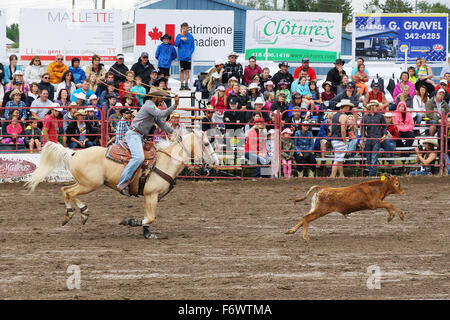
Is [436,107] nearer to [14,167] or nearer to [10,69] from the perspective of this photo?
[14,167]

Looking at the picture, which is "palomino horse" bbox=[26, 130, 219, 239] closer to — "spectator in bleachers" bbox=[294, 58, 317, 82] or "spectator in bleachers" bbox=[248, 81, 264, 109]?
"spectator in bleachers" bbox=[248, 81, 264, 109]

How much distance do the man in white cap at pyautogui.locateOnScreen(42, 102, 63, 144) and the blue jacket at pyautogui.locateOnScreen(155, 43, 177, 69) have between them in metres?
3.83

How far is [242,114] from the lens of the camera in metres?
17.5

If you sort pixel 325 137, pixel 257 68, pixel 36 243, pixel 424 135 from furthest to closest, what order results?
pixel 257 68
pixel 424 135
pixel 325 137
pixel 36 243

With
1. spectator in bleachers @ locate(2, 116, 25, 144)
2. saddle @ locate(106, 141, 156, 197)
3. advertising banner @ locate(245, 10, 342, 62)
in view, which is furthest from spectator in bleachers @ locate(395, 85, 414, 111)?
saddle @ locate(106, 141, 156, 197)

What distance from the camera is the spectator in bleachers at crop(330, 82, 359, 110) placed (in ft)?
60.2

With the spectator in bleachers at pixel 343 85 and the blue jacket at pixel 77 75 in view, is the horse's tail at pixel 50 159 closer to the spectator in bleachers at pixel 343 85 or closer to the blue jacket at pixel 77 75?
the blue jacket at pixel 77 75

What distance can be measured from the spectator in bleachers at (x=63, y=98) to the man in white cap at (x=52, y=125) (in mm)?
255

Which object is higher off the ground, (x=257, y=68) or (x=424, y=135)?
(x=257, y=68)

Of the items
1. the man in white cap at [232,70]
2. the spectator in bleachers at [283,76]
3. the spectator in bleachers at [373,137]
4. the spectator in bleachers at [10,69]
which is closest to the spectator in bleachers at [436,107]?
the spectator in bleachers at [373,137]

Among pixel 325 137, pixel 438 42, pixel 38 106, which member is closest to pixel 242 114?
pixel 325 137

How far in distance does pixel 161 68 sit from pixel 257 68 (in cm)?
265

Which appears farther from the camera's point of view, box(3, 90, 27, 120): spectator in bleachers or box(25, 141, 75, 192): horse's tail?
box(3, 90, 27, 120): spectator in bleachers

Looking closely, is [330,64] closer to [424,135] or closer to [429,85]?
[429,85]
